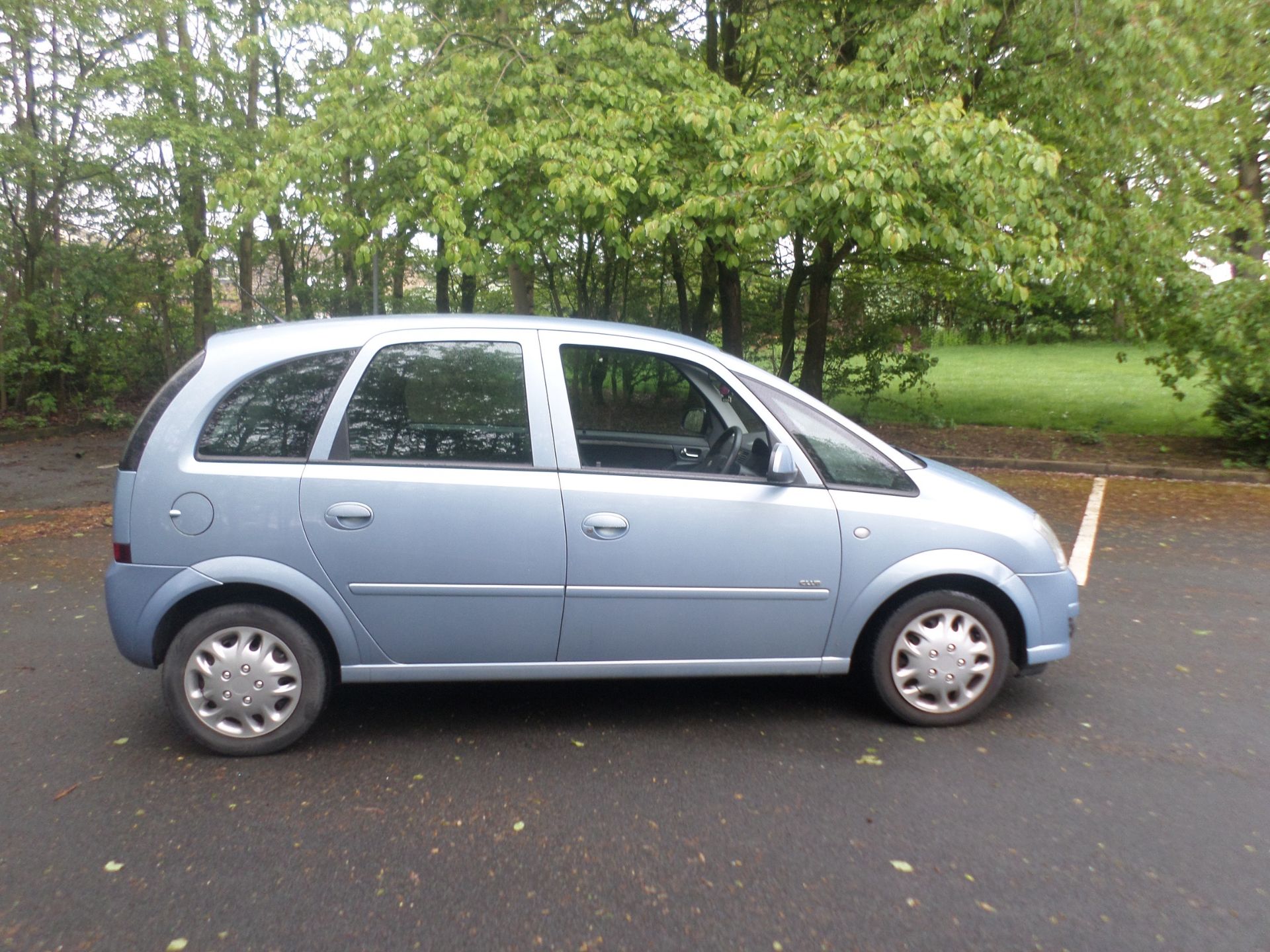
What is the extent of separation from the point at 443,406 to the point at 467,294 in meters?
15.6

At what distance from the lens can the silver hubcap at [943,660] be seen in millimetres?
4410

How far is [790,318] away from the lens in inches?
657

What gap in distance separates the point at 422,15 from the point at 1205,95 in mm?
9544

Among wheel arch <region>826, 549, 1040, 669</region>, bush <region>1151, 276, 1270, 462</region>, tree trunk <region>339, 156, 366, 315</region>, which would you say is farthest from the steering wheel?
tree trunk <region>339, 156, 366, 315</region>

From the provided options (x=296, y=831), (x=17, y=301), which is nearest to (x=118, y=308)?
(x=17, y=301)

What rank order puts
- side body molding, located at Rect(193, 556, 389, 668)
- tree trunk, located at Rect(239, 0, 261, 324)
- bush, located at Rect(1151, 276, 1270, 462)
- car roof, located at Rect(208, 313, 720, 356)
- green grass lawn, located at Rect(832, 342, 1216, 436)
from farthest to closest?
1. tree trunk, located at Rect(239, 0, 261, 324)
2. green grass lawn, located at Rect(832, 342, 1216, 436)
3. bush, located at Rect(1151, 276, 1270, 462)
4. car roof, located at Rect(208, 313, 720, 356)
5. side body molding, located at Rect(193, 556, 389, 668)

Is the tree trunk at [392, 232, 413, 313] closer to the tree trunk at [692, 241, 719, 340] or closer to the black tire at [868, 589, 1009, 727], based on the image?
the tree trunk at [692, 241, 719, 340]

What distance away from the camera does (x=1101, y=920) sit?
301 cm

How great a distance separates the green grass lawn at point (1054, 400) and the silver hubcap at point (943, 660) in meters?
11.1

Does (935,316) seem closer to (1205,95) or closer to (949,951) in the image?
(1205,95)

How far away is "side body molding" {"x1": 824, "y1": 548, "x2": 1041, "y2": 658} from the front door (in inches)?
2.5

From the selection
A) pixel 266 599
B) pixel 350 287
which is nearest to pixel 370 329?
pixel 266 599

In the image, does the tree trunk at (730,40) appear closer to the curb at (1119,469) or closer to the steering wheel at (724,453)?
the curb at (1119,469)

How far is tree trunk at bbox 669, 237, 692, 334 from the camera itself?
1650 centimetres
